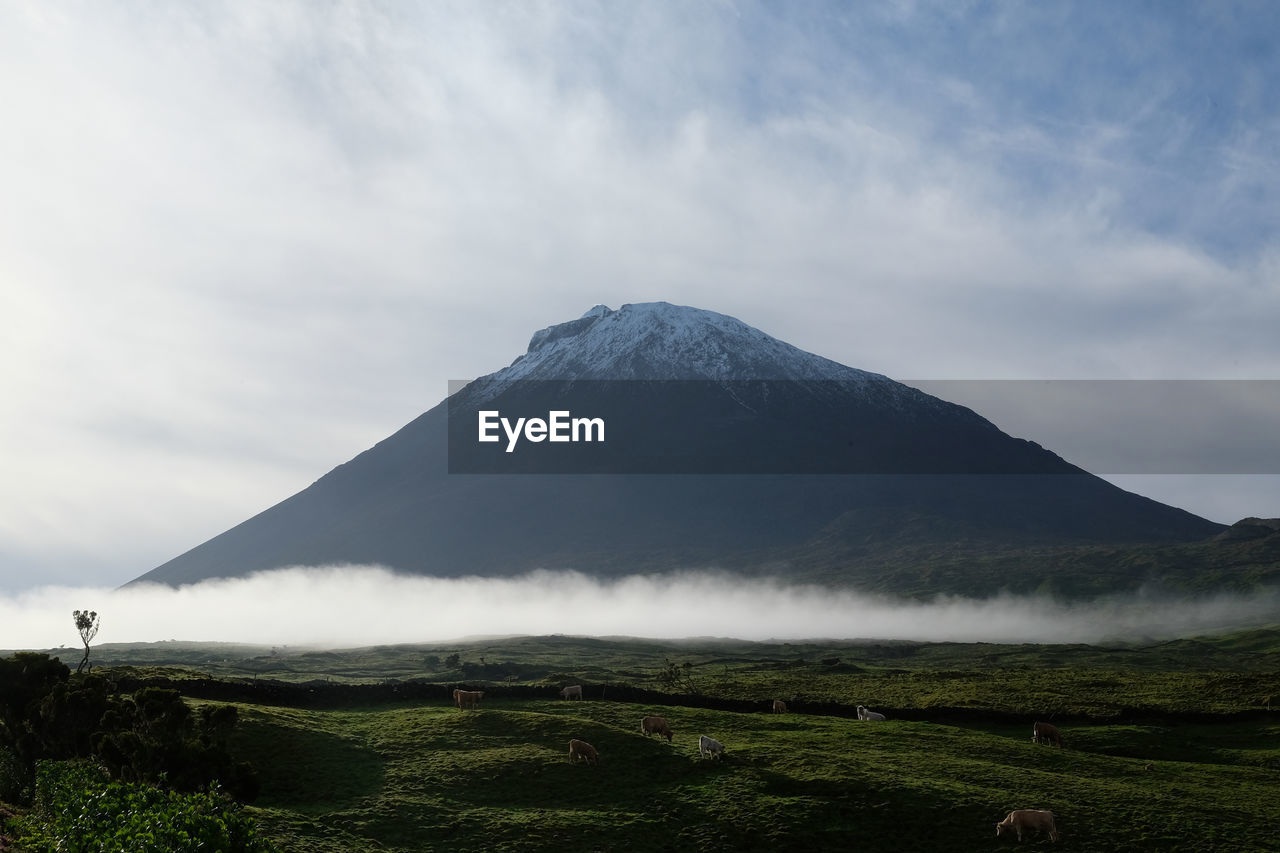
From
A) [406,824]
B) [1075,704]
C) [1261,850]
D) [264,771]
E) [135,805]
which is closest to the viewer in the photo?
[135,805]

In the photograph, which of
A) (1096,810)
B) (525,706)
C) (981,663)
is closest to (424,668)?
(981,663)

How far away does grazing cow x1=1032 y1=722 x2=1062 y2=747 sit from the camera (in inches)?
2224

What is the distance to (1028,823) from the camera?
3825cm

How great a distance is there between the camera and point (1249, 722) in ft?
209

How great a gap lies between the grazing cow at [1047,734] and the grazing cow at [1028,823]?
64.0 feet

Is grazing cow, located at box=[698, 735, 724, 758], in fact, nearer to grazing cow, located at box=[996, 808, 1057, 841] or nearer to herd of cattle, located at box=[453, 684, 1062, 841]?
herd of cattle, located at box=[453, 684, 1062, 841]

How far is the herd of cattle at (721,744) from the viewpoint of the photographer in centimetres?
3825

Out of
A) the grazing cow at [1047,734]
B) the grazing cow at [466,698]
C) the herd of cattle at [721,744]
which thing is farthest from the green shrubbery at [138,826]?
the grazing cow at [1047,734]

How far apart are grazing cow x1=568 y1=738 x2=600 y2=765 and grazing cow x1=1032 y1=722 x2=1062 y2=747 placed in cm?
2683

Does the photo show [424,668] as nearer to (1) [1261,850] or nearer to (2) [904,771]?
(2) [904,771]

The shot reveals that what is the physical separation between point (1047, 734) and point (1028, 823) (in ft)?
67.4

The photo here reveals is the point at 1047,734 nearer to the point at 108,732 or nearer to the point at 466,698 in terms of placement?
the point at 466,698

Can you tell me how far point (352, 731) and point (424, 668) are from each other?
363 ft

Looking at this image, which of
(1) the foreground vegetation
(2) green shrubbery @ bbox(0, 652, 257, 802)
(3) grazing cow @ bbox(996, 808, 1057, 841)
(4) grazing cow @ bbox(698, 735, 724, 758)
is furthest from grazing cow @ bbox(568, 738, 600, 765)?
(3) grazing cow @ bbox(996, 808, 1057, 841)
